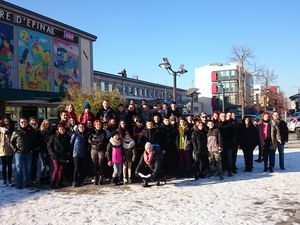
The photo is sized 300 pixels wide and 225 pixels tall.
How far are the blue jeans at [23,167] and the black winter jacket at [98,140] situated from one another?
5.64 ft

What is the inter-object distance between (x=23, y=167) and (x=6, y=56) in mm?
14633

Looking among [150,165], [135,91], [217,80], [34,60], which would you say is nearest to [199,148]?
[150,165]

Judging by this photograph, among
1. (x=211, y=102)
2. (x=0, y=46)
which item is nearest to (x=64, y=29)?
(x=0, y=46)

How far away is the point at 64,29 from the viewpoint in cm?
2873

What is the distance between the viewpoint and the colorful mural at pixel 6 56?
22.4 m

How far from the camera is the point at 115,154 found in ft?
33.2

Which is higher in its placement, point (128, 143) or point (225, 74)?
point (225, 74)

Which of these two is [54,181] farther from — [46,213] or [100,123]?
[46,213]

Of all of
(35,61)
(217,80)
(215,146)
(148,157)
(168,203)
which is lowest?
(168,203)

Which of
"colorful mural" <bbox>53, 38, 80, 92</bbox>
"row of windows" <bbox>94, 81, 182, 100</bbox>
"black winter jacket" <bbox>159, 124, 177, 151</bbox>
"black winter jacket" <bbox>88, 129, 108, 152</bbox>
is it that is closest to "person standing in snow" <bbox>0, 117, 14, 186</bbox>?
"black winter jacket" <bbox>88, 129, 108, 152</bbox>

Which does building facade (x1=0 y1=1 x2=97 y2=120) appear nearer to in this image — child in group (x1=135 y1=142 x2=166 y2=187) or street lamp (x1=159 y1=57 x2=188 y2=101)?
street lamp (x1=159 y1=57 x2=188 y2=101)

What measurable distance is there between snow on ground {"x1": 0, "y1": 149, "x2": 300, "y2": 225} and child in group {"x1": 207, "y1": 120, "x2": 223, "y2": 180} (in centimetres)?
46

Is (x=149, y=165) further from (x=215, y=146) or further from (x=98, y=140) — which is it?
(x=215, y=146)

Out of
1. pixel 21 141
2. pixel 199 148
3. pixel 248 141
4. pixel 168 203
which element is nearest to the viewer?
pixel 168 203
